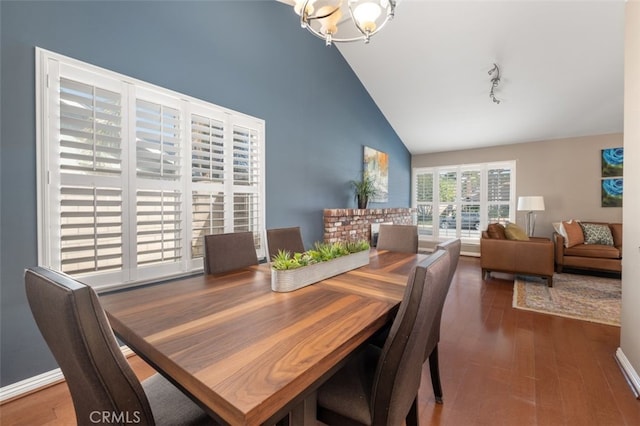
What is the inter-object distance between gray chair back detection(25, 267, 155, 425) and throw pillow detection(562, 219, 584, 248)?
572 centimetres

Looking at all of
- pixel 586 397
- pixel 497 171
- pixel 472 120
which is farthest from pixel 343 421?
pixel 497 171

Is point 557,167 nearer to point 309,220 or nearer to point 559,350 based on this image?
point 559,350

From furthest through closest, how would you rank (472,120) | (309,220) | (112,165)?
(472,120) < (309,220) < (112,165)

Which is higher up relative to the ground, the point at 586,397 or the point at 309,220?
the point at 309,220

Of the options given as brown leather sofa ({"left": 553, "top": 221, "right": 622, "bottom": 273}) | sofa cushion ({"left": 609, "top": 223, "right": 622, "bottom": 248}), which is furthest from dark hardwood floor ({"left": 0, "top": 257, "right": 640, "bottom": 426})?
sofa cushion ({"left": 609, "top": 223, "right": 622, "bottom": 248})

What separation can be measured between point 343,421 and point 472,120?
5.44 meters

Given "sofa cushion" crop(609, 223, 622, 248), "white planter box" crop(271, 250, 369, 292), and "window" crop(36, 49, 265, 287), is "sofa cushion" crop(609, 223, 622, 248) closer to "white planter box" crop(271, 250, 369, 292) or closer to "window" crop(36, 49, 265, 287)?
"white planter box" crop(271, 250, 369, 292)

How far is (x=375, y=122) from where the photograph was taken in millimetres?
5191

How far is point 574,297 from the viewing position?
3.33m

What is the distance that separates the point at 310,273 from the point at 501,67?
4.18 metres

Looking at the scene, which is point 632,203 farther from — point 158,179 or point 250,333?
point 158,179

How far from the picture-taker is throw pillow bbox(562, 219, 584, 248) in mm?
4352

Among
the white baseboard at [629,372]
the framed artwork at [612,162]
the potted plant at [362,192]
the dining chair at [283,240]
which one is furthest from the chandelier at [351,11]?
the framed artwork at [612,162]

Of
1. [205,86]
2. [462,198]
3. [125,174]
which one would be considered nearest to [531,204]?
[462,198]
